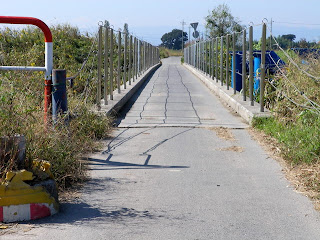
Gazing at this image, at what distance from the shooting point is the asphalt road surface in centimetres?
481

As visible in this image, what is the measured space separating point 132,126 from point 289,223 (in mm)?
5983

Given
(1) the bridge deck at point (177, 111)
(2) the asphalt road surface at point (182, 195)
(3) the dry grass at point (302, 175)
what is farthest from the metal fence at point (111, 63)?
(3) the dry grass at point (302, 175)

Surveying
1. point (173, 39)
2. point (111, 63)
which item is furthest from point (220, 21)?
point (173, 39)

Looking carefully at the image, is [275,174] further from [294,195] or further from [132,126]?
[132,126]

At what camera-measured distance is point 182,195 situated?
5.92m

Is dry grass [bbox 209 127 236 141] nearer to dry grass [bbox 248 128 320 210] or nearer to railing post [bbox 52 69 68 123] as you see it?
dry grass [bbox 248 128 320 210]

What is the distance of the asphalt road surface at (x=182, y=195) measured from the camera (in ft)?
15.8

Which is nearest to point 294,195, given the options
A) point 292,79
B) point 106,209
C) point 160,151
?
point 106,209

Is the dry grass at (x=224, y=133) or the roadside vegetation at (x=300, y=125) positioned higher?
the roadside vegetation at (x=300, y=125)

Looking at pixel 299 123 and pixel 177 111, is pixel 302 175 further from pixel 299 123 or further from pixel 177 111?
pixel 177 111

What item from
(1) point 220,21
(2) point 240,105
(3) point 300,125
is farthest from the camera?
(1) point 220,21

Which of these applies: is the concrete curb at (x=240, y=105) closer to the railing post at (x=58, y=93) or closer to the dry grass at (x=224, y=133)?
the dry grass at (x=224, y=133)

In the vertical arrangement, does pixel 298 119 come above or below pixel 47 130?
below

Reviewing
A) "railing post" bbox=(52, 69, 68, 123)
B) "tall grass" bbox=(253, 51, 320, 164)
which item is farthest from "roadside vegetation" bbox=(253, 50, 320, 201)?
"railing post" bbox=(52, 69, 68, 123)
